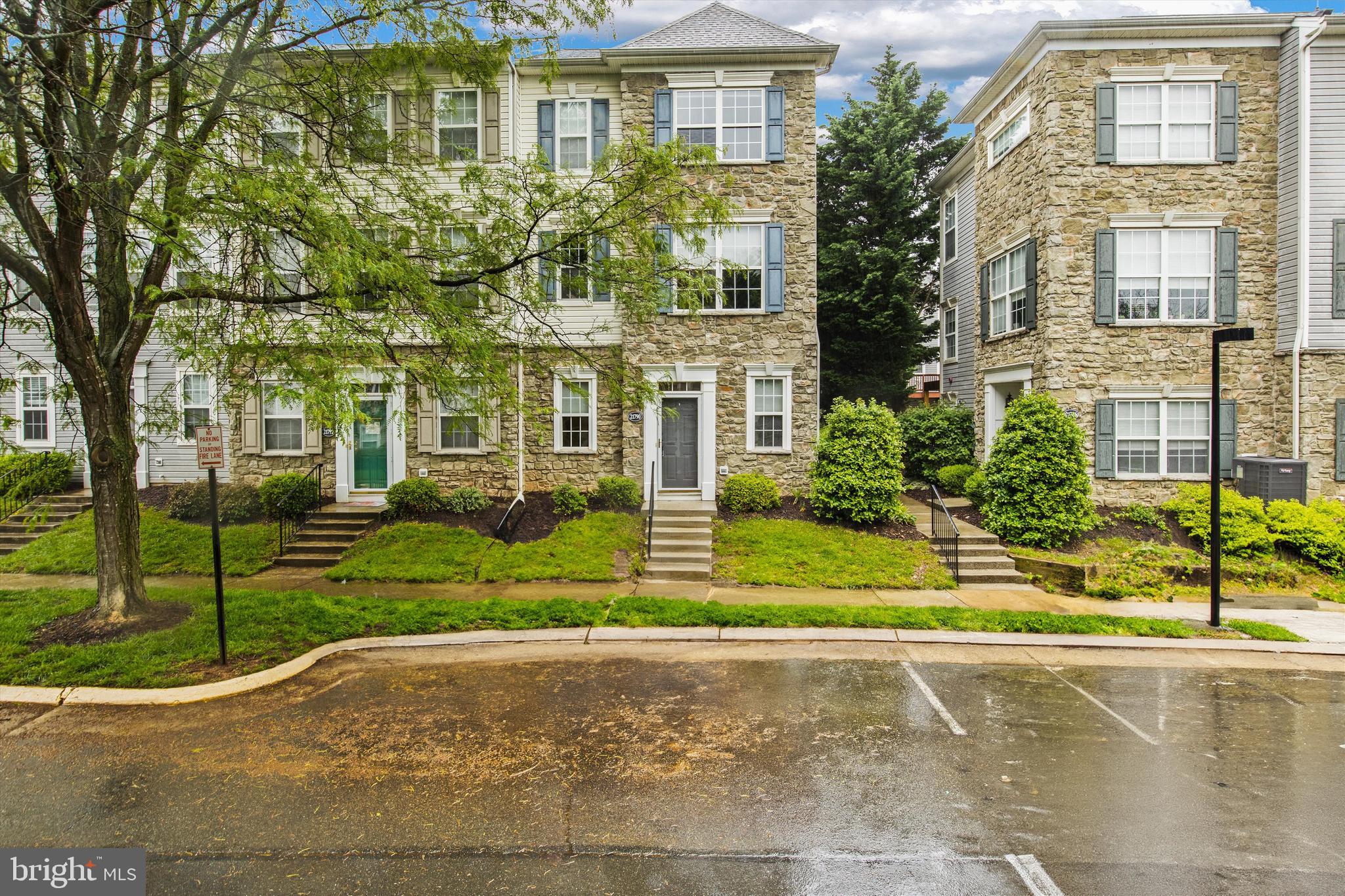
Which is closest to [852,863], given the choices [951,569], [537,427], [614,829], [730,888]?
[730,888]

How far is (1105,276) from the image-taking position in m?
14.2

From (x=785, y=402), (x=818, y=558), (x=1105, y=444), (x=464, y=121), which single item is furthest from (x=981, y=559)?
(x=464, y=121)

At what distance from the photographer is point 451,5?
8.74 m

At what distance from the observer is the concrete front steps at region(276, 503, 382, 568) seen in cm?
1254

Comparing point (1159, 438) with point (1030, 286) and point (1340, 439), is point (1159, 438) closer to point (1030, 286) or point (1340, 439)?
point (1340, 439)

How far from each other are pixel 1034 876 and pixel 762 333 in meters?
12.3

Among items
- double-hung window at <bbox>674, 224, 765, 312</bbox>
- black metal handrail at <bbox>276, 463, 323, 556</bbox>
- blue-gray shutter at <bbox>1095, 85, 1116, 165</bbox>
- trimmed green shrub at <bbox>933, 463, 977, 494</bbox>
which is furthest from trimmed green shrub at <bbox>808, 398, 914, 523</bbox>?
black metal handrail at <bbox>276, 463, 323, 556</bbox>

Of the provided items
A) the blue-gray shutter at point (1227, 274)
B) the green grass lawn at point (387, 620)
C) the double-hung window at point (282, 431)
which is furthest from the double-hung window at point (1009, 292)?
the double-hung window at point (282, 431)

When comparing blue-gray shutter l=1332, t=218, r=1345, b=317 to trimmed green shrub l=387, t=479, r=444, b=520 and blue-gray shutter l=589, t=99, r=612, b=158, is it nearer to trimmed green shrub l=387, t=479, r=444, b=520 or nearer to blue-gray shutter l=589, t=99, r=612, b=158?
blue-gray shutter l=589, t=99, r=612, b=158

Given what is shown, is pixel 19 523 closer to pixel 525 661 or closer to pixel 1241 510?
pixel 525 661

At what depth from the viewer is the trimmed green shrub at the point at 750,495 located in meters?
14.4

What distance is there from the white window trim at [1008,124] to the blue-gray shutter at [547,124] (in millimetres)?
10315

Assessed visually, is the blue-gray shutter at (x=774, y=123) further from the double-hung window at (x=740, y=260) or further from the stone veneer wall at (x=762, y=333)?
the double-hung window at (x=740, y=260)

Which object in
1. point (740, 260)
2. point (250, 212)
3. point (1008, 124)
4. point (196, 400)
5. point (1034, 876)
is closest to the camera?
point (1034, 876)
